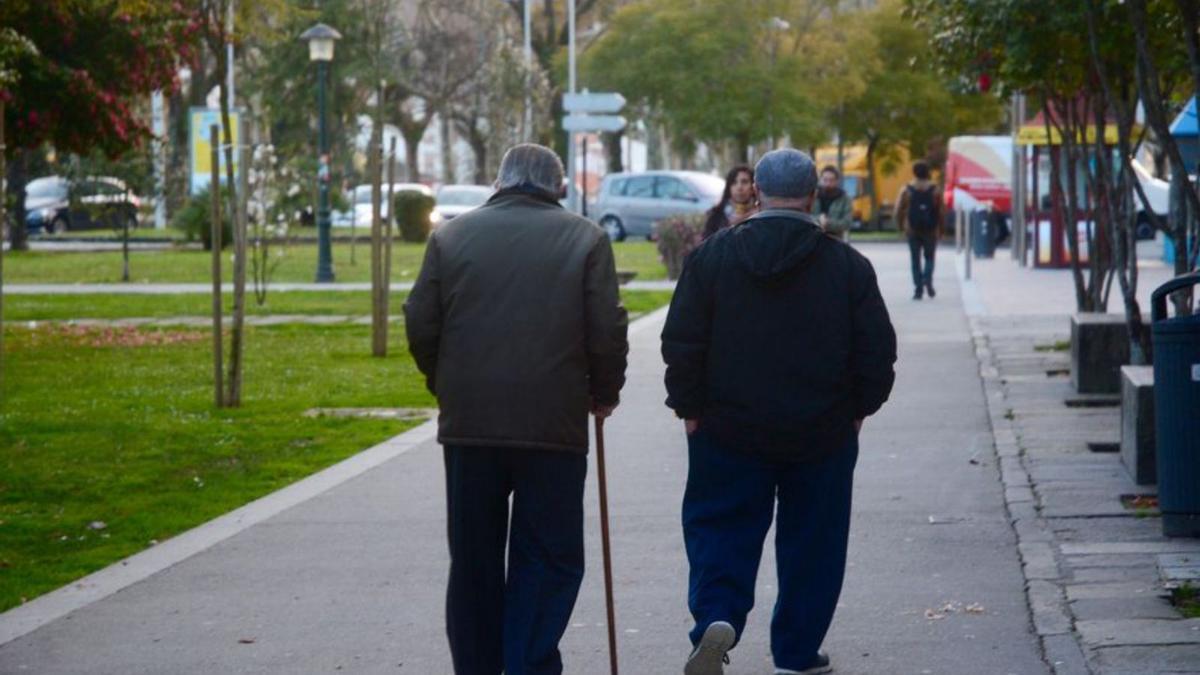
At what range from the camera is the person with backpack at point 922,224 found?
25469 millimetres

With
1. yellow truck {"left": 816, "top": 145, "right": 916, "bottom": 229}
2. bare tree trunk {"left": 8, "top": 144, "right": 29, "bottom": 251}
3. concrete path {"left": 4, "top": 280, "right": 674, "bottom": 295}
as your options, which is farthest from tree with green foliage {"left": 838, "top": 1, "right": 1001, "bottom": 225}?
concrete path {"left": 4, "top": 280, "right": 674, "bottom": 295}

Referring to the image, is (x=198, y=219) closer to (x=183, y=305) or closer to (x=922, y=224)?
(x=183, y=305)

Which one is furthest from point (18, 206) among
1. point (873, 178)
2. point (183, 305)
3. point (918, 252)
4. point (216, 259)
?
point (216, 259)

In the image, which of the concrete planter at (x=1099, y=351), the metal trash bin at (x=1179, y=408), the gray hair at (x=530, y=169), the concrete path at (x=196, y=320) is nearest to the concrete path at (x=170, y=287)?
the concrete path at (x=196, y=320)

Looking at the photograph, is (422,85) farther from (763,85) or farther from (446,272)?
(446,272)

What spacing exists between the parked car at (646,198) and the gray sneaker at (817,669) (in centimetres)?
3948

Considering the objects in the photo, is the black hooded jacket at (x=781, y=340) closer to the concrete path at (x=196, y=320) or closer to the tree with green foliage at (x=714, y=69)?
the concrete path at (x=196, y=320)

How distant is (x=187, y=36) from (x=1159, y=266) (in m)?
17.2

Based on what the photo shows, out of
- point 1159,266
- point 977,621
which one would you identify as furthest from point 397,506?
point 1159,266

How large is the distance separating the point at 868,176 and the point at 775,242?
56.4m

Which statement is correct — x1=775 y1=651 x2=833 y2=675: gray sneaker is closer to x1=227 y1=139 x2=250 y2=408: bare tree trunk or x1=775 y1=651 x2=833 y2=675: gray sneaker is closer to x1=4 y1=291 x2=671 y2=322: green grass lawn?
x1=227 y1=139 x2=250 y2=408: bare tree trunk

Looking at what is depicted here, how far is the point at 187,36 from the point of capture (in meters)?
21.4

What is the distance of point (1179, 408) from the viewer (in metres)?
8.11

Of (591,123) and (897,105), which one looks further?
(897,105)
